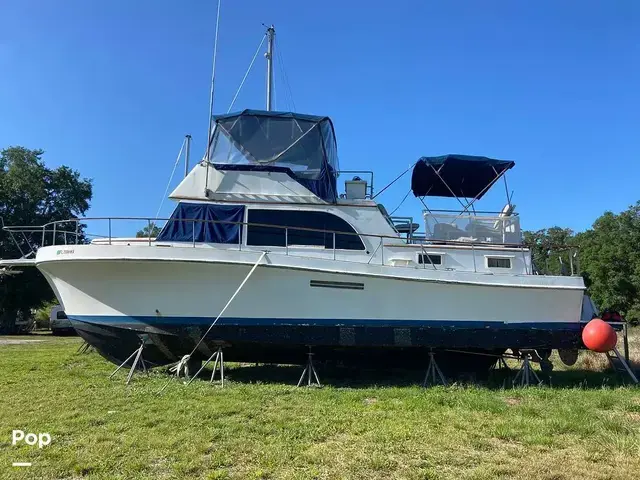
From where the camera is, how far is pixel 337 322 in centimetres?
838

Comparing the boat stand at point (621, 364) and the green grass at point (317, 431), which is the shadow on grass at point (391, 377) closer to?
A: the boat stand at point (621, 364)

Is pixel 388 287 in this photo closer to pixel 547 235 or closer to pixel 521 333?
pixel 521 333

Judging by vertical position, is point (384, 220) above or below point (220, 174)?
below

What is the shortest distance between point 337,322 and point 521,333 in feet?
10.8

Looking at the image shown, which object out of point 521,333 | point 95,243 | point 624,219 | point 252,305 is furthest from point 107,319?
point 624,219

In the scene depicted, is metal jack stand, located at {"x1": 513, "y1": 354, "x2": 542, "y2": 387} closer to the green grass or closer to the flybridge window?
the green grass

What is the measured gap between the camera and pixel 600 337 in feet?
26.9

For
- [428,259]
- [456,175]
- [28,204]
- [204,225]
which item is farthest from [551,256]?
[28,204]

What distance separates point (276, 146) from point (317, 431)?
590 centimetres

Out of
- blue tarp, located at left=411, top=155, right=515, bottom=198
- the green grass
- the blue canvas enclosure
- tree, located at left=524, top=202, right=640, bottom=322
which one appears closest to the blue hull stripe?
the green grass

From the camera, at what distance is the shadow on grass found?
881 cm

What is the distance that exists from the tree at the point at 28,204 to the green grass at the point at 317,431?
2450 centimetres

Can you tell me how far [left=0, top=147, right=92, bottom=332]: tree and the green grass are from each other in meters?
24.5
